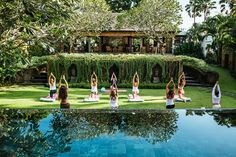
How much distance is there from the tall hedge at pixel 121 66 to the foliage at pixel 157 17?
31.1ft

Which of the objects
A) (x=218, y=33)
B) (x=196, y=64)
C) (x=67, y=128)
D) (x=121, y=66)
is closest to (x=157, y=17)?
(x=218, y=33)

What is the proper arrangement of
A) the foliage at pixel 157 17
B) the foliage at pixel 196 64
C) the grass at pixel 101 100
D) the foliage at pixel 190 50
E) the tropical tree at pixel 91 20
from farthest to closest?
the foliage at pixel 190 50 < the foliage at pixel 157 17 < the tropical tree at pixel 91 20 < the foliage at pixel 196 64 < the grass at pixel 101 100

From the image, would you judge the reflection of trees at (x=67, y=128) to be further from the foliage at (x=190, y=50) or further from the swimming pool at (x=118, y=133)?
the foliage at (x=190, y=50)

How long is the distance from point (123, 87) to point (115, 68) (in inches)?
75.7

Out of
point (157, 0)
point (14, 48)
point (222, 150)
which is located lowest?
point (222, 150)

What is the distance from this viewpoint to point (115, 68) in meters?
27.2

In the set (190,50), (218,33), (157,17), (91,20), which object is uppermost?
(157,17)

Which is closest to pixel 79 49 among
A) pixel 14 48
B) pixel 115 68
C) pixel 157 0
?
pixel 157 0

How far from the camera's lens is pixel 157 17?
35.1 metres

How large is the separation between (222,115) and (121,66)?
18.0 meters

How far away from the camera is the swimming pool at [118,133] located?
6293 mm

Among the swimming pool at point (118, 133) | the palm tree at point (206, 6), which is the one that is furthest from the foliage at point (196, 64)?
the palm tree at point (206, 6)

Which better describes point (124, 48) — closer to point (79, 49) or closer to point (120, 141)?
point (79, 49)

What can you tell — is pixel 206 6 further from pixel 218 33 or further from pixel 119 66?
pixel 119 66
